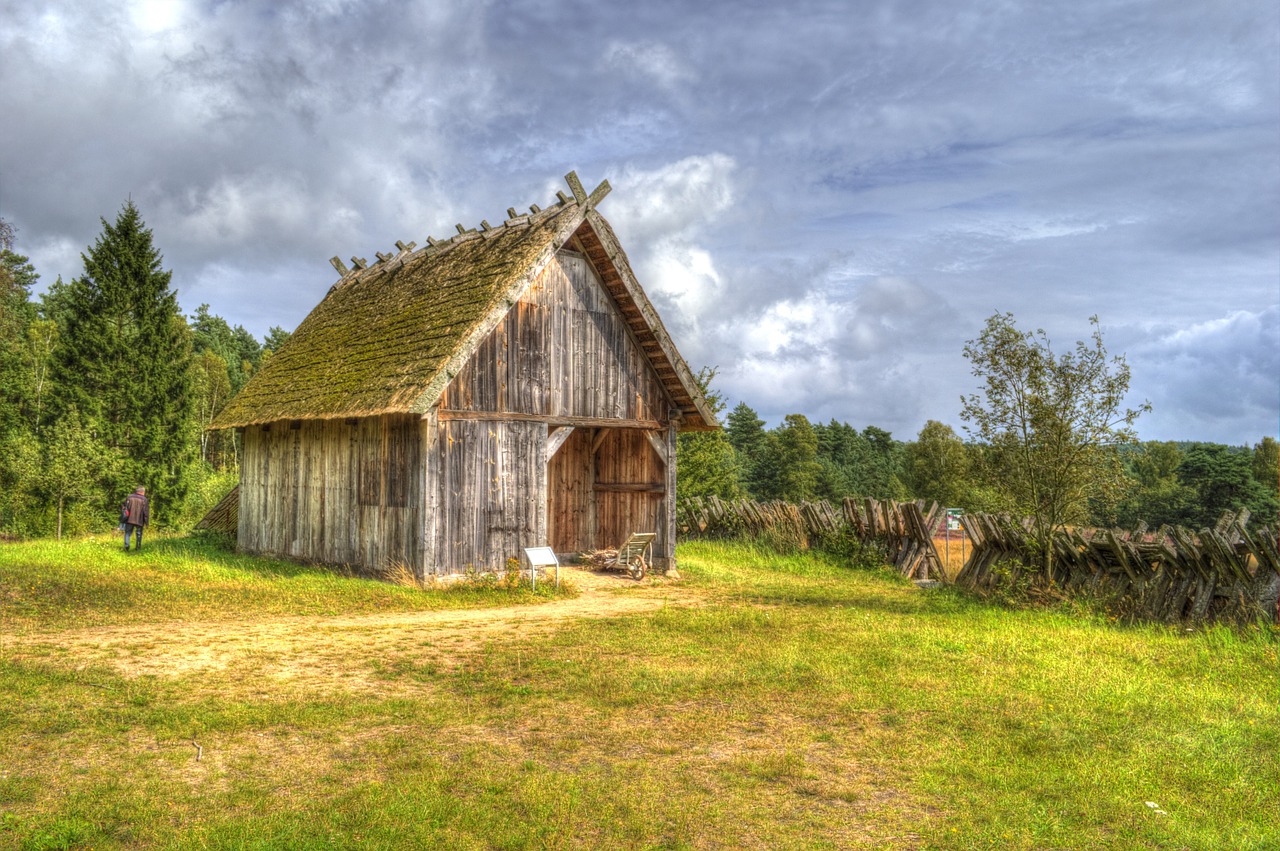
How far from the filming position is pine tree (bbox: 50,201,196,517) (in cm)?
3553

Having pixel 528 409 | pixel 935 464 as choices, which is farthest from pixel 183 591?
pixel 935 464

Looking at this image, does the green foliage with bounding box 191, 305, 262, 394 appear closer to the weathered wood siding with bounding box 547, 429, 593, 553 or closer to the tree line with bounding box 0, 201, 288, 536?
the tree line with bounding box 0, 201, 288, 536

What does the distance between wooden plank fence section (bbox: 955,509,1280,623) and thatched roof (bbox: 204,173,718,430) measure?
6.55 m

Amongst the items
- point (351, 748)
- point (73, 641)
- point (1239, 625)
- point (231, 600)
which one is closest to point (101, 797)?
point (351, 748)

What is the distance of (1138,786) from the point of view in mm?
5859

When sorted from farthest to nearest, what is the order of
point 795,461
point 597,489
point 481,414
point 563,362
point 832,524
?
point 795,461
point 832,524
point 597,489
point 563,362
point 481,414

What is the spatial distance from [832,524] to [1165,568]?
30.6 ft

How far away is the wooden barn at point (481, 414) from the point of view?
608 inches

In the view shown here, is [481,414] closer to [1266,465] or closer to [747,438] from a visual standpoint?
[1266,465]

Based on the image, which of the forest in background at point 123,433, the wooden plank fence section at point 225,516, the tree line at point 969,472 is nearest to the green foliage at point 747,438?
the tree line at point 969,472

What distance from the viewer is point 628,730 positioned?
23.3 ft

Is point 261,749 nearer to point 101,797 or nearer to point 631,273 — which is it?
point 101,797

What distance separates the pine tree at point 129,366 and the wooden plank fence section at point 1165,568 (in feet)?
108

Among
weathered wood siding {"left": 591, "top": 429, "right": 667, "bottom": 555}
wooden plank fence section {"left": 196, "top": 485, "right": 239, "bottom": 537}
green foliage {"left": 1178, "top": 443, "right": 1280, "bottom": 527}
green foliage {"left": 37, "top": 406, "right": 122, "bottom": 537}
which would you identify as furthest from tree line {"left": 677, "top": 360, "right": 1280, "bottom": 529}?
green foliage {"left": 37, "top": 406, "right": 122, "bottom": 537}
